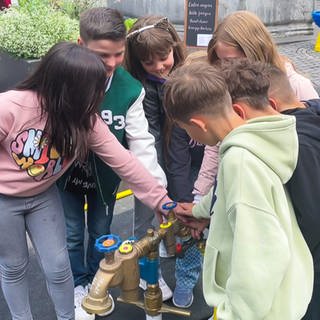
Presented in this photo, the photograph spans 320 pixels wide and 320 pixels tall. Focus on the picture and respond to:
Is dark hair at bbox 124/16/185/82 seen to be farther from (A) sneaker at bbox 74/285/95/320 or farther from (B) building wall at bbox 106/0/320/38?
(B) building wall at bbox 106/0/320/38

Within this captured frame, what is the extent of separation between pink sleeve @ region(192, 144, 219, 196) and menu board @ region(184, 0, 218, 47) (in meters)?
2.82

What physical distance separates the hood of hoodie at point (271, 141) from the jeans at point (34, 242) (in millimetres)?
965

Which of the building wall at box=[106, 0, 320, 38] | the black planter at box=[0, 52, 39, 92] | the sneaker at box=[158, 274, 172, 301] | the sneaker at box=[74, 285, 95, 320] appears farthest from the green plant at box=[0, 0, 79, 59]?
the building wall at box=[106, 0, 320, 38]

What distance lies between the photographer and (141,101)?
2.22 m

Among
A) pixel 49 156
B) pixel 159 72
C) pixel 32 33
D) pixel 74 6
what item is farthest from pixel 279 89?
pixel 74 6

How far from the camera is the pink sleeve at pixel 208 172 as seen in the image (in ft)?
7.15

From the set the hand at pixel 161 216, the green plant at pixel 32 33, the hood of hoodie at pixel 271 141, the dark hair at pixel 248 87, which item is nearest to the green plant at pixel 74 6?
the green plant at pixel 32 33

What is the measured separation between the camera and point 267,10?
927cm

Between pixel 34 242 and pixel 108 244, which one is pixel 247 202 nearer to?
pixel 108 244

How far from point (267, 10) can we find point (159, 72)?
774 centimetres

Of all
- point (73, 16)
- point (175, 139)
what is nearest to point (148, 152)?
point (175, 139)

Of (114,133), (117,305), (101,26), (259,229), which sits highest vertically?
(101,26)

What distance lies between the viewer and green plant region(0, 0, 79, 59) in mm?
4348

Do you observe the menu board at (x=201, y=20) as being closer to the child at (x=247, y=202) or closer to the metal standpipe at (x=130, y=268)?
the metal standpipe at (x=130, y=268)
